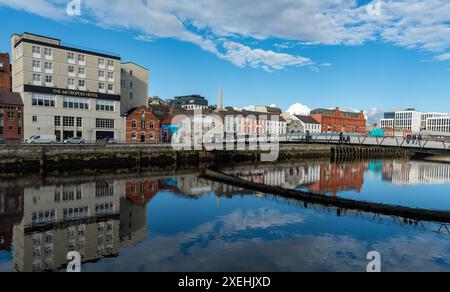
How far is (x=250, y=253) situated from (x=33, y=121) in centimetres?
5963

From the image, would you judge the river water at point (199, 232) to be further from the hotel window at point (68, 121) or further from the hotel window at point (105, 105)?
the hotel window at point (105, 105)

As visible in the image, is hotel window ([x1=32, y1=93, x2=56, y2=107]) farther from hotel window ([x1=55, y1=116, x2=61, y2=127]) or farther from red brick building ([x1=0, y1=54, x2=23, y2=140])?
hotel window ([x1=55, y1=116, x2=61, y2=127])

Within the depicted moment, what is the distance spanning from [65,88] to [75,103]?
11.7 ft

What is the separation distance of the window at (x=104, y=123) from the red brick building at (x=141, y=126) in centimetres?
349

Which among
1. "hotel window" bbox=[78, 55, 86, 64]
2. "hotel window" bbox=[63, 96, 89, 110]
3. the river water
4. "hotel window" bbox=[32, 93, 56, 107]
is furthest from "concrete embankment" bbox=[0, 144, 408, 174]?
"hotel window" bbox=[78, 55, 86, 64]

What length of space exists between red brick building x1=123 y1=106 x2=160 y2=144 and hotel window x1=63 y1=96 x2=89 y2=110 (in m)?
9.31

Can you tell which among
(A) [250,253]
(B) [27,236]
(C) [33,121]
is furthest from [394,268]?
(C) [33,121]

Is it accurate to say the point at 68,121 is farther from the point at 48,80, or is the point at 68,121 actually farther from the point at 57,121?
the point at 48,80

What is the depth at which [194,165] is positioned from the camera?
54844mm

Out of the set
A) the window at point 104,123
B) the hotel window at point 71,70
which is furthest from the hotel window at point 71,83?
the window at point 104,123

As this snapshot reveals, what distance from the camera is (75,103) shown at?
2539 inches

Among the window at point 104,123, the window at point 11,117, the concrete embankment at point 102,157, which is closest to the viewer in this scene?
the concrete embankment at point 102,157

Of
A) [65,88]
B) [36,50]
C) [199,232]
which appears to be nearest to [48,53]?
[36,50]

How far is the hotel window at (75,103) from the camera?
208ft
